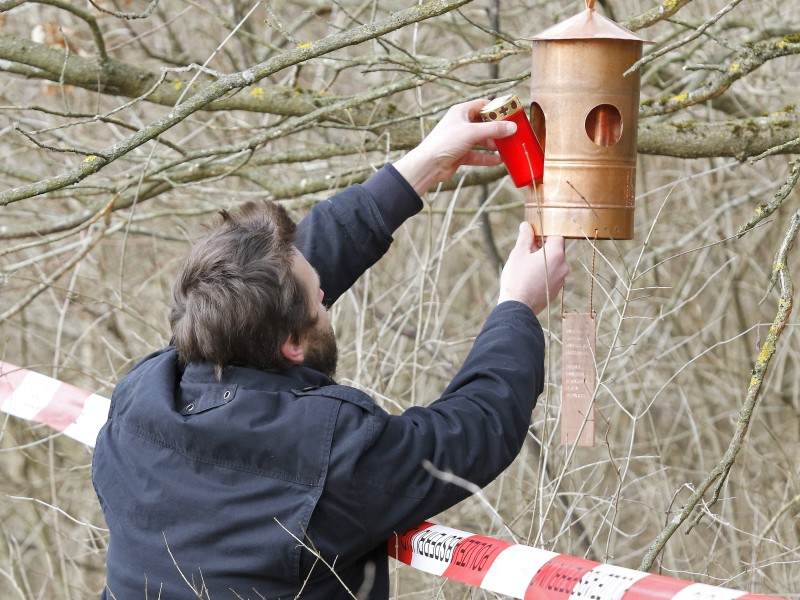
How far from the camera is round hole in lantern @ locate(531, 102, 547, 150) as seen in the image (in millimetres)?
2809

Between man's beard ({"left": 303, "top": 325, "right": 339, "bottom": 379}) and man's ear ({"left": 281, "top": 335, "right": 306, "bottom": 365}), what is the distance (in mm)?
27

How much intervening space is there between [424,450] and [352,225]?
914 millimetres

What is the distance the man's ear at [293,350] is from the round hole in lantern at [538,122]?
35.1 inches

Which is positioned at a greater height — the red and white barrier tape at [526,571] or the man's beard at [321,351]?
the man's beard at [321,351]

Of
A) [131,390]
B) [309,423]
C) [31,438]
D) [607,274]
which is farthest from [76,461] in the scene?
[309,423]

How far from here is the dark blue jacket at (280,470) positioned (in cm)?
216

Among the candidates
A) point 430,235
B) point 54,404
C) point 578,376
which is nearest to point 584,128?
point 578,376

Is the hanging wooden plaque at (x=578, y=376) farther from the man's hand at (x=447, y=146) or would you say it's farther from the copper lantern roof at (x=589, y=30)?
the copper lantern roof at (x=589, y=30)

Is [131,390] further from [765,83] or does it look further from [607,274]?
[765,83]

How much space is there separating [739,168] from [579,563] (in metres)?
4.42

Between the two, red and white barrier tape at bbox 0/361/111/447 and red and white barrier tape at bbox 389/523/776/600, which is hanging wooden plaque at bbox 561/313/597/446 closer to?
red and white barrier tape at bbox 389/523/776/600

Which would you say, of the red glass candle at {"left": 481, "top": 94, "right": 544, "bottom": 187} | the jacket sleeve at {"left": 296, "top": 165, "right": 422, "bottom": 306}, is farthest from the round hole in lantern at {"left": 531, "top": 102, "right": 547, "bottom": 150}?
the jacket sleeve at {"left": 296, "top": 165, "right": 422, "bottom": 306}

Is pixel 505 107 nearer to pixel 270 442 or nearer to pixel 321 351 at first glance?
pixel 321 351

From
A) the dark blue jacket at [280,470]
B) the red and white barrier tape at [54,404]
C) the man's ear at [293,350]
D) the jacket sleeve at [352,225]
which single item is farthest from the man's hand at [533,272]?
the red and white barrier tape at [54,404]
